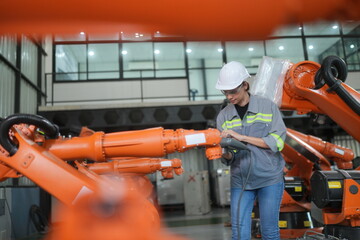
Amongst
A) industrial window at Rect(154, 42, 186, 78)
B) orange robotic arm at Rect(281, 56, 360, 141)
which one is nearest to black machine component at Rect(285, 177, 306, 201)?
orange robotic arm at Rect(281, 56, 360, 141)

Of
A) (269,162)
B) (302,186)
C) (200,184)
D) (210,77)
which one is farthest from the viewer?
(210,77)

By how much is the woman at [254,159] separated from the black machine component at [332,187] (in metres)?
1.16

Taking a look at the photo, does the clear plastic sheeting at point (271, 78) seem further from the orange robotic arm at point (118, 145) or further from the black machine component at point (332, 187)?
the orange robotic arm at point (118, 145)

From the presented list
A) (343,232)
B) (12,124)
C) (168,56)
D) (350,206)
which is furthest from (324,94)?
(168,56)

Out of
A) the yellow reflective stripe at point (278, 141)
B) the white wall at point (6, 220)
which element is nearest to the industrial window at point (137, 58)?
the white wall at point (6, 220)

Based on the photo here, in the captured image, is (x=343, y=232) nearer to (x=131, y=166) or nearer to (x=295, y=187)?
(x=295, y=187)

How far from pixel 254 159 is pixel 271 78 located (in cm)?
140

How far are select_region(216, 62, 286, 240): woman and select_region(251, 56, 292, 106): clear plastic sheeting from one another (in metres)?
1.03

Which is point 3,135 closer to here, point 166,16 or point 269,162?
point 166,16

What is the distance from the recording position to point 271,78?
11.8ft

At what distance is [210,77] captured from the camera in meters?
17.6

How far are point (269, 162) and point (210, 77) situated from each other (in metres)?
15.4

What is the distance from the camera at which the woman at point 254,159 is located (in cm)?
242

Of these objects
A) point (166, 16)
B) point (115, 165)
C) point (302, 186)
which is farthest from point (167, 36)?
point (115, 165)
